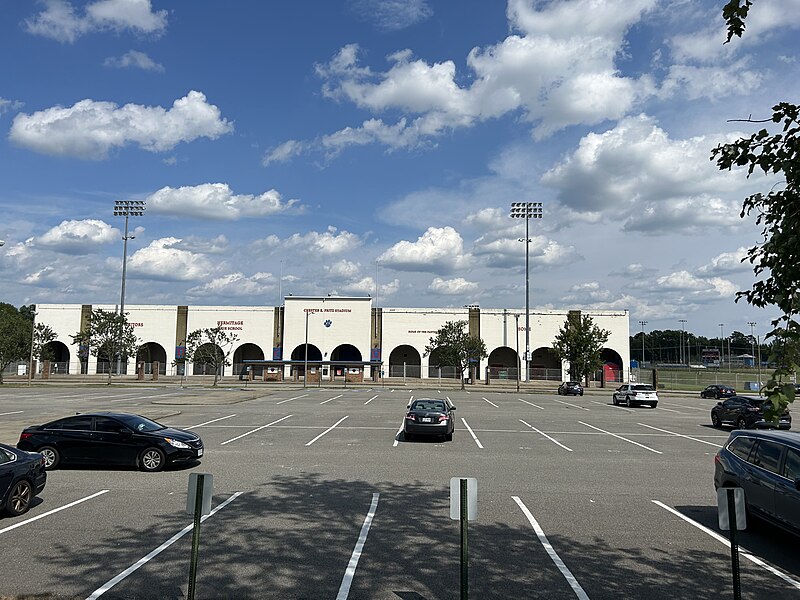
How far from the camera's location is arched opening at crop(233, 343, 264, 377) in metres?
76.3

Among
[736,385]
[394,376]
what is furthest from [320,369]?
[736,385]

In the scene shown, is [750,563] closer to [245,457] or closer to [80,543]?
[80,543]

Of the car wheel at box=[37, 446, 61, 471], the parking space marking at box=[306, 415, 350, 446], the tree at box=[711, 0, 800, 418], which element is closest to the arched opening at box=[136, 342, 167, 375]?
the parking space marking at box=[306, 415, 350, 446]

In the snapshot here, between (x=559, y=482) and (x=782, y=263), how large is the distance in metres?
9.21

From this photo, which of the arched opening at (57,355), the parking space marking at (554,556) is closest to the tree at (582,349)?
the parking space marking at (554,556)

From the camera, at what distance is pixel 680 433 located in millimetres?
24281

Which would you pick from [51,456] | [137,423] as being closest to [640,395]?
[137,423]

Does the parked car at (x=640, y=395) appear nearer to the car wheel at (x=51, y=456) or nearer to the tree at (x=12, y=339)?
the car wheel at (x=51, y=456)

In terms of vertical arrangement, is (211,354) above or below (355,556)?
above

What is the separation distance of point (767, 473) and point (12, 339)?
68468mm

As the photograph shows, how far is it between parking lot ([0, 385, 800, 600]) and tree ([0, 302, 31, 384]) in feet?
176

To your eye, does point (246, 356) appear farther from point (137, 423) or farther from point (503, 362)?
point (137, 423)

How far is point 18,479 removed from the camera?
9859 millimetres

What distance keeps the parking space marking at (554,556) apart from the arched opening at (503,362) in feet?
221
